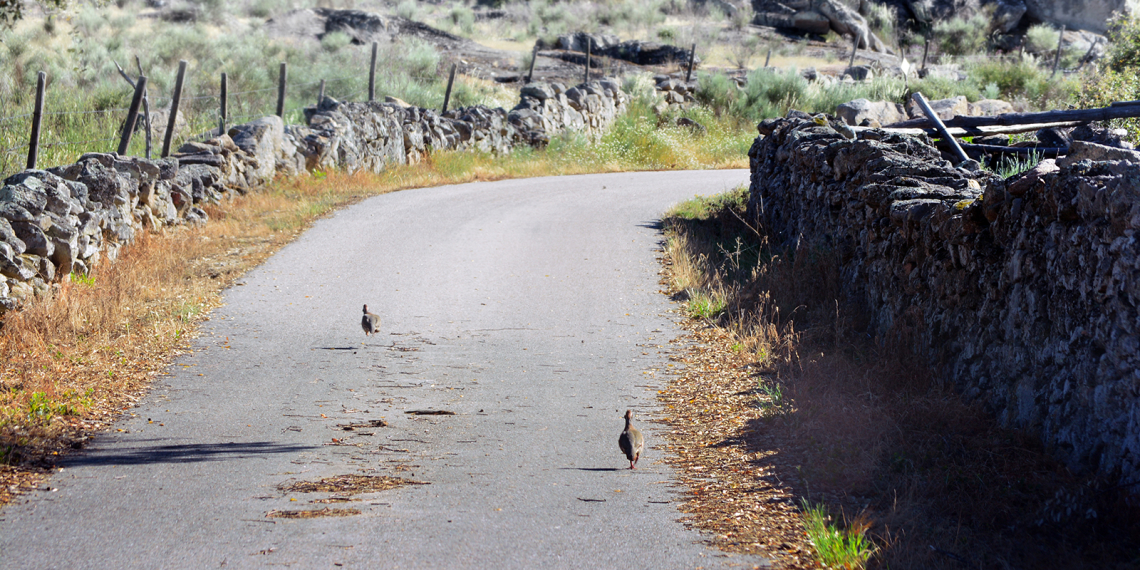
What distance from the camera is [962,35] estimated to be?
4538 centimetres

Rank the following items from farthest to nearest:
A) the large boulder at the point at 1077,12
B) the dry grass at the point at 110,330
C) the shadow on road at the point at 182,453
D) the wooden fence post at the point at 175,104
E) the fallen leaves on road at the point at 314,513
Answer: the large boulder at the point at 1077,12 < the wooden fence post at the point at 175,104 < the dry grass at the point at 110,330 < the shadow on road at the point at 182,453 < the fallen leaves on road at the point at 314,513

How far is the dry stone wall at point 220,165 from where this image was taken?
321 inches

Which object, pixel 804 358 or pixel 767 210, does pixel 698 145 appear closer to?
pixel 767 210

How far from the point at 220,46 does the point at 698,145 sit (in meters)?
17.0

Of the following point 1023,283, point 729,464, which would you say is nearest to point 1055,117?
point 1023,283

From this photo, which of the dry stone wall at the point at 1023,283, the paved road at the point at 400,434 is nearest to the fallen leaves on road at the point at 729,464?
the paved road at the point at 400,434

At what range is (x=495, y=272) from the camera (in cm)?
1082

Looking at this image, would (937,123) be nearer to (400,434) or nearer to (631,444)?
(631,444)

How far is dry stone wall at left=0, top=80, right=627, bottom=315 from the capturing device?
A: 815 centimetres

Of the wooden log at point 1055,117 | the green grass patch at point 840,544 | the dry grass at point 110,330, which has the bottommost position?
the dry grass at point 110,330

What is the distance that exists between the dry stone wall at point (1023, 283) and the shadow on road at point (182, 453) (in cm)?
434

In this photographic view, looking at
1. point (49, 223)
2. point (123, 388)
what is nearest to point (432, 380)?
point (123, 388)

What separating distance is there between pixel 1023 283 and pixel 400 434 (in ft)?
13.1

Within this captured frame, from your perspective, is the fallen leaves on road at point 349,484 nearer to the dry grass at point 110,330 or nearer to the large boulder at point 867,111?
the dry grass at point 110,330
